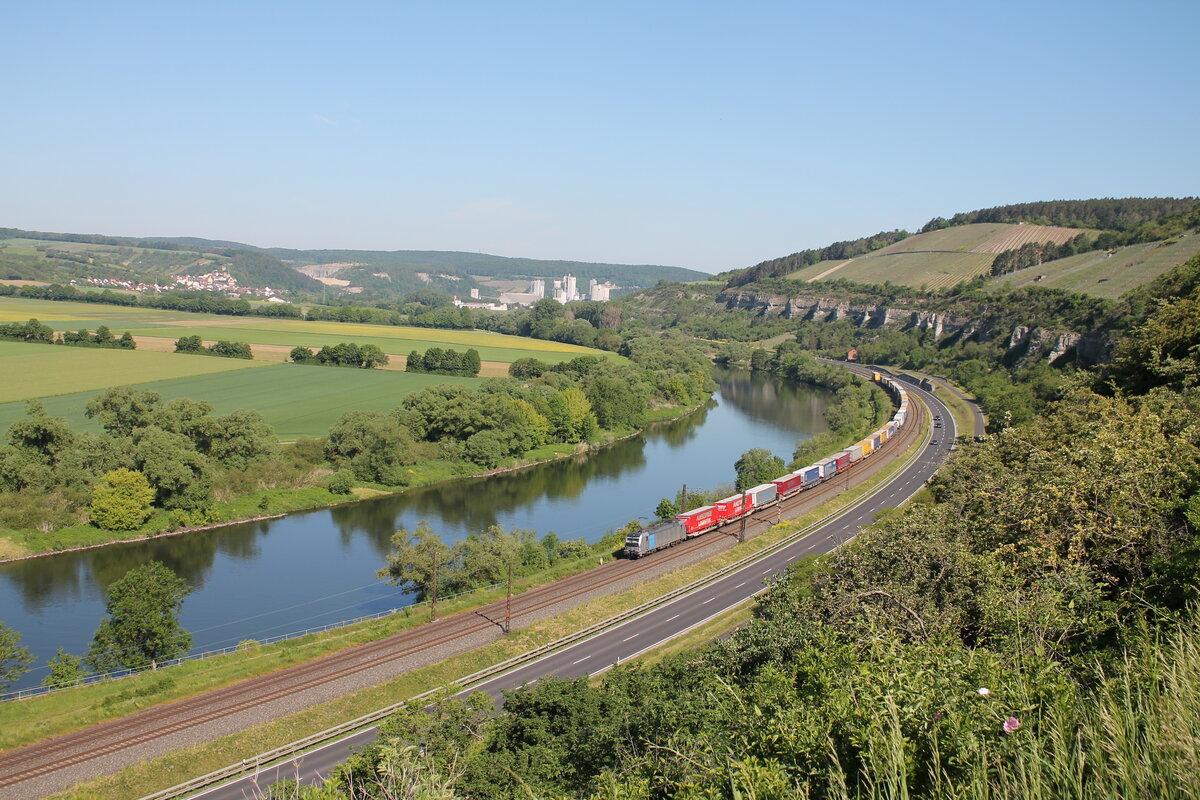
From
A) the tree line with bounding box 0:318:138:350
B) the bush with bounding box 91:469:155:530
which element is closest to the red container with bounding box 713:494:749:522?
the bush with bounding box 91:469:155:530

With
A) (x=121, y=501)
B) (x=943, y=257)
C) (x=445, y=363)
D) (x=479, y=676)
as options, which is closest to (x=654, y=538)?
(x=479, y=676)

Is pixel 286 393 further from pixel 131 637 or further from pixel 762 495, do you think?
pixel 131 637

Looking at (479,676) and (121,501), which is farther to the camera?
(121,501)

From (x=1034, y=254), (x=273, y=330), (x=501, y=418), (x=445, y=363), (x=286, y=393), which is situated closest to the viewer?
(x=501, y=418)

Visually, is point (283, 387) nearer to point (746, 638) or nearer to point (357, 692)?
point (357, 692)

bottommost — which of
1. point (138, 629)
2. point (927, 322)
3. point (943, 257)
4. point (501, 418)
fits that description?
point (138, 629)
